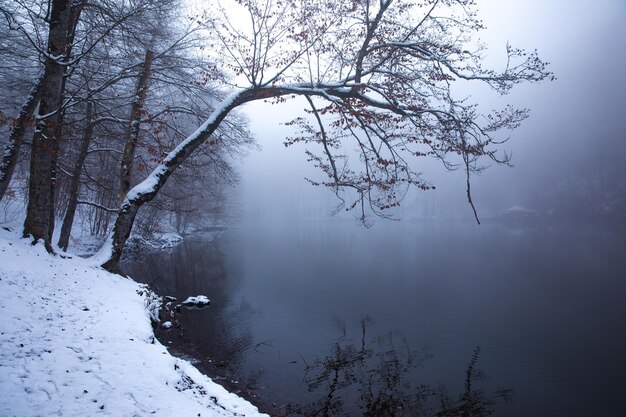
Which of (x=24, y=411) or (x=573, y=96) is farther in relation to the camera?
(x=573, y=96)

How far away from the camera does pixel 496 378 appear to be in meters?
10.4

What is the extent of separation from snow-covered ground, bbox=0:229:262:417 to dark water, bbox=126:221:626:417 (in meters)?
3.82

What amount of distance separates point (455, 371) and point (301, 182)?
14707cm

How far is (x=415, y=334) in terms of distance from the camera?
13633 millimetres

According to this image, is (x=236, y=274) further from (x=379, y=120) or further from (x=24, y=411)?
(x=24, y=411)

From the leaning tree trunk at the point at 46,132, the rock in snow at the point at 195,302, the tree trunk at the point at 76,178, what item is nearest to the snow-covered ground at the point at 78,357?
the leaning tree trunk at the point at 46,132

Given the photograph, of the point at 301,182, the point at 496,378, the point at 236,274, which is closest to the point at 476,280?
the point at 496,378

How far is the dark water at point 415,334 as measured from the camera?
9156 mm

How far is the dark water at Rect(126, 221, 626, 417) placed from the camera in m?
9.16

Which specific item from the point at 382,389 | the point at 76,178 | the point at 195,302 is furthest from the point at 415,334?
the point at 76,178

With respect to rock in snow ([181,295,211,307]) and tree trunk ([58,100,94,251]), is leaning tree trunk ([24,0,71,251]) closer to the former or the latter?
tree trunk ([58,100,94,251])

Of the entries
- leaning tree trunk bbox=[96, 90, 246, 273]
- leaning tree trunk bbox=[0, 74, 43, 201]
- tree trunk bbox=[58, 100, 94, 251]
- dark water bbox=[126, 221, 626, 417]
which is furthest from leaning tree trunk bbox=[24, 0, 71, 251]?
dark water bbox=[126, 221, 626, 417]

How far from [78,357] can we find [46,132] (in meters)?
5.77

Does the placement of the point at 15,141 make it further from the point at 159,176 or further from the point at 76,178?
the point at 76,178
